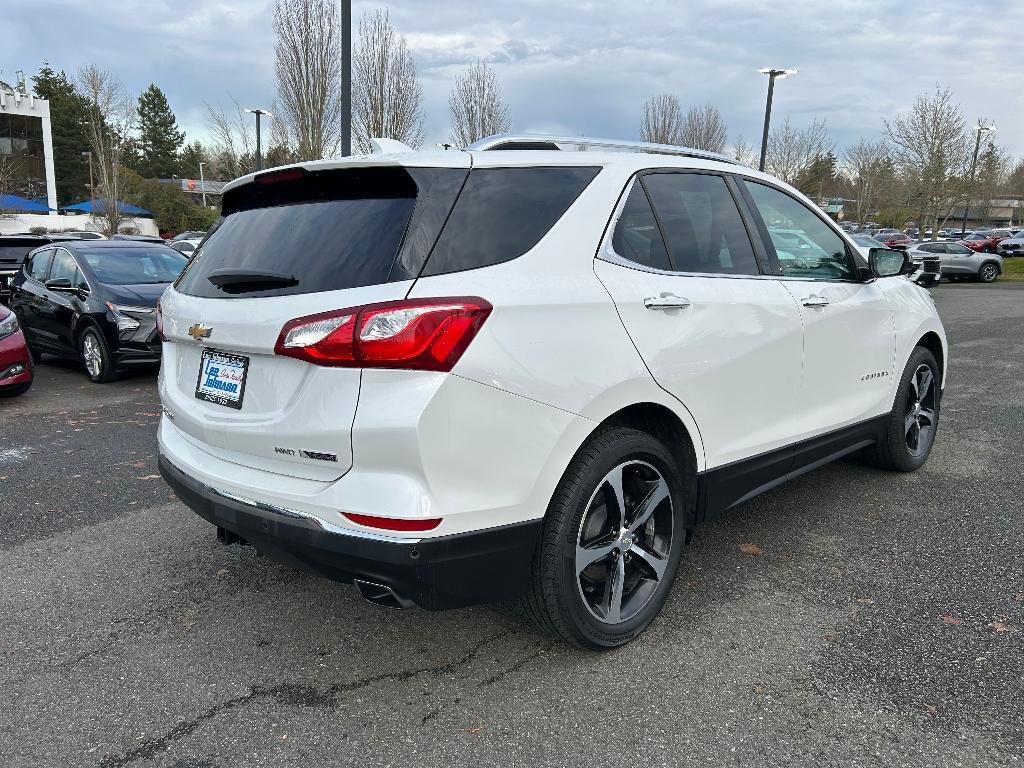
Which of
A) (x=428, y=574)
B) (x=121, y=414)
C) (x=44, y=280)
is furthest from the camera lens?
(x=44, y=280)

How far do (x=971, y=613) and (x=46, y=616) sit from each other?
3789 mm

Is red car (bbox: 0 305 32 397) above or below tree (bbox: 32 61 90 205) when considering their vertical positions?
below

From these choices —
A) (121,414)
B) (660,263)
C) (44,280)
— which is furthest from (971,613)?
(44,280)

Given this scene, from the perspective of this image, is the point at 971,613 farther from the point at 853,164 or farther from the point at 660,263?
the point at 853,164

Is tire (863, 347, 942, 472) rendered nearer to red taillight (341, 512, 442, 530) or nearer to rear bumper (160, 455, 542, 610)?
rear bumper (160, 455, 542, 610)

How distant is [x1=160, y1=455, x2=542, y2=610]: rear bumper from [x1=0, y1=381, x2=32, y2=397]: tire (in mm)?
6265

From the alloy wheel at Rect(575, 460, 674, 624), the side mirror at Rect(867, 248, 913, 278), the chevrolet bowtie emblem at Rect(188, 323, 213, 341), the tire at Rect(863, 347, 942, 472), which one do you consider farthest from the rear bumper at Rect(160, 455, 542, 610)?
the tire at Rect(863, 347, 942, 472)

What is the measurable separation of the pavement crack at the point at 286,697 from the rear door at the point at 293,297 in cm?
79

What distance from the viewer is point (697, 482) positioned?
3092mm

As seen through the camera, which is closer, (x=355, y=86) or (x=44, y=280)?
(x=44, y=280)

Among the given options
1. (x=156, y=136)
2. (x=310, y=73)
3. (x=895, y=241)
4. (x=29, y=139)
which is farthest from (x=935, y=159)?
(x=156, y=136)

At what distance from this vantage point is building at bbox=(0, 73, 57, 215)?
44.1m

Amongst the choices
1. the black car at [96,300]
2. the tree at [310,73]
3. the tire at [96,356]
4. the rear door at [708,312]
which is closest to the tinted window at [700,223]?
the rear door at [708,312]

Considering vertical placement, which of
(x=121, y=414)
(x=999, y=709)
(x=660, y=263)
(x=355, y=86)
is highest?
(x=355, y=86)
